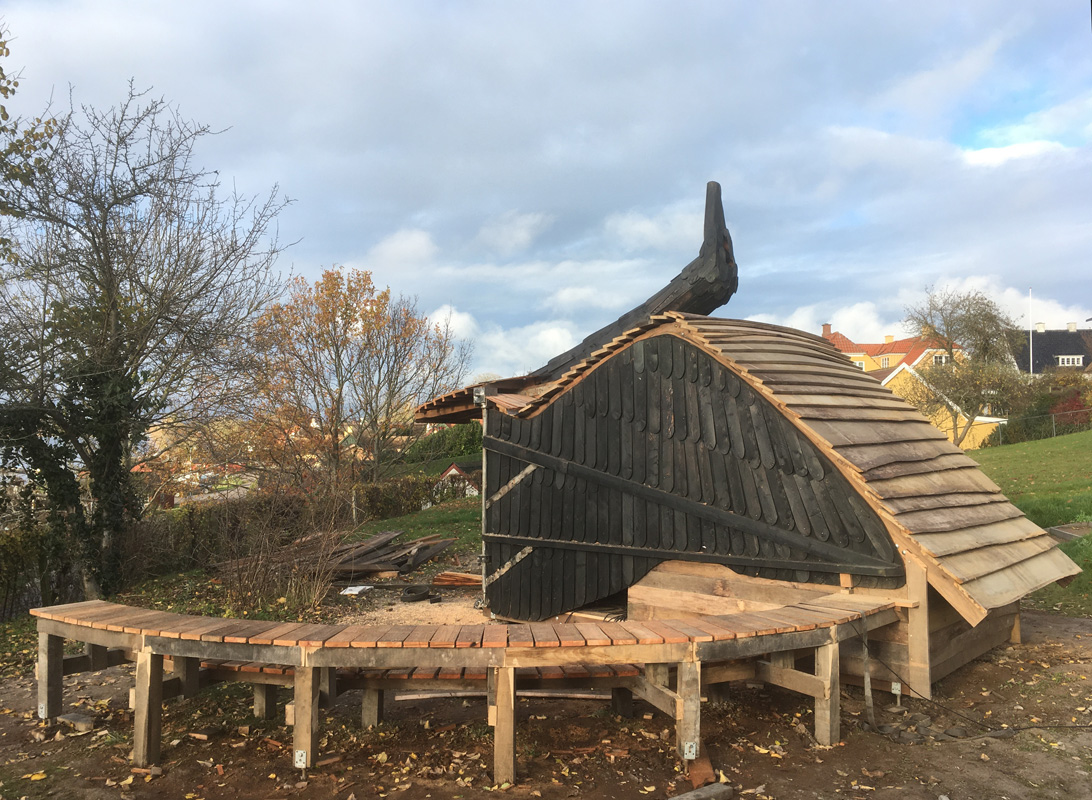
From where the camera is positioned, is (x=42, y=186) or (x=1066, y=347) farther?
(x=1066, y=347)

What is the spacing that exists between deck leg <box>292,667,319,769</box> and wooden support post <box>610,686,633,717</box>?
7.08ft

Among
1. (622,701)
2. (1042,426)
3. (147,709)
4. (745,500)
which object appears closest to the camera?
(147,709)

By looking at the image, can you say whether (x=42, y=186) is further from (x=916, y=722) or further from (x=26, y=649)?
(x=916, y=722)

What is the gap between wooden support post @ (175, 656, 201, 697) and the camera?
16.0 feet

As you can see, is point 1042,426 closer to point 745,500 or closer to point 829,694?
point 745,500

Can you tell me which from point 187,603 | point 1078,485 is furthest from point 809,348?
point 1078,485

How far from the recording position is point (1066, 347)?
49188 mm

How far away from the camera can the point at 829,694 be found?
4.47m

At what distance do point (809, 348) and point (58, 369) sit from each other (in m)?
9.90

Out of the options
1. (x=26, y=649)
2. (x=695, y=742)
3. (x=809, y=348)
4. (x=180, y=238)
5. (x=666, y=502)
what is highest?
(x=180, y=238)

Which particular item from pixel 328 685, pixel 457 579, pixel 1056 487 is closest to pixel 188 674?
pixel 328 685

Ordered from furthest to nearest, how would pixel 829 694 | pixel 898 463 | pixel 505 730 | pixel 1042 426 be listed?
1. pixel 1042 426
2. pixel 898 463
3. pixel 829 694
4. pixel 505 730

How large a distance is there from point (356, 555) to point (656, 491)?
23.5ft

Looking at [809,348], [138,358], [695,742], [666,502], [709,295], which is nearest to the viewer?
[695,742]
